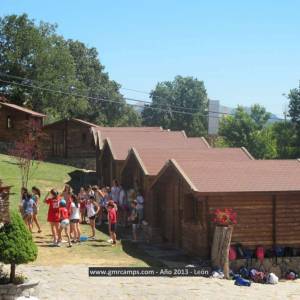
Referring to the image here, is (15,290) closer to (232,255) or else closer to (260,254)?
(232,255)

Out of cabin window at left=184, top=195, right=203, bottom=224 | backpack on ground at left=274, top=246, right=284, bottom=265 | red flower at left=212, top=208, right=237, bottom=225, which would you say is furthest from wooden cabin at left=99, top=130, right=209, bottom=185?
red flower at left=212, top=208, right=237, bottom=225

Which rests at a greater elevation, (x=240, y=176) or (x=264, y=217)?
(x=240, y=176)

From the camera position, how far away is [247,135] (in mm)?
66125

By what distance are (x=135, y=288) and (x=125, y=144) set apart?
63.0ft

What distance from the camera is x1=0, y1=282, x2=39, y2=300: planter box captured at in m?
12.5

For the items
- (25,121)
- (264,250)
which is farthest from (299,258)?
(25,121)

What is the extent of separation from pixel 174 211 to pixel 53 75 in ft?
141

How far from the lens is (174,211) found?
21859 mm

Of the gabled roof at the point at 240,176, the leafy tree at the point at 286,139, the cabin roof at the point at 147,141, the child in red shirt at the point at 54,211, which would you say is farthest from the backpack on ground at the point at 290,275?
the leafy tree at the point at 286,139

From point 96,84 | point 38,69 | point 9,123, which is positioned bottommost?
point 9,123

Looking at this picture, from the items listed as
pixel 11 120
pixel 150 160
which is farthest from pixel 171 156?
pixel 11 120

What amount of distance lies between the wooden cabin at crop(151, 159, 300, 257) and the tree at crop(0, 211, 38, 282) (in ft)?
21.5

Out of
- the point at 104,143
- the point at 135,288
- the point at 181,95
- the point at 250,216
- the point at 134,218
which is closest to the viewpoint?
the point at 135,288

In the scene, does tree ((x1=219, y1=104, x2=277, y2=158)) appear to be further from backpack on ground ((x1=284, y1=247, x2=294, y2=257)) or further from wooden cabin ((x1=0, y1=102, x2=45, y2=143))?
backpack on ground ((x1=284, y1=247, x2=294, y2=257))
